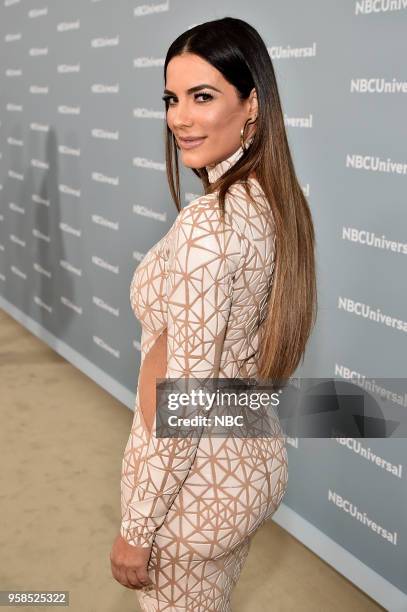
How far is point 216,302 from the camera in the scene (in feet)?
3.52

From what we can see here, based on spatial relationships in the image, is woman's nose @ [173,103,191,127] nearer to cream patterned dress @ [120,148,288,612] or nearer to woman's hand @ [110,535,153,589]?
cream patterned dress @ [120,148,288,612]

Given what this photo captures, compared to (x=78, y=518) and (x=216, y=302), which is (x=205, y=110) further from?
(x=78, y=518)

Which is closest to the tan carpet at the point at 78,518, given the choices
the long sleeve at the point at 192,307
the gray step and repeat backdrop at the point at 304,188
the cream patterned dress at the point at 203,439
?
the gray step and repeat backdrop at the point at 304,188

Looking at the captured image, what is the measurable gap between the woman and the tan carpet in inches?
48.6

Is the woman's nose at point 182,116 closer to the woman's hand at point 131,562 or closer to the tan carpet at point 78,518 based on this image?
the woman's hand at point 131,562

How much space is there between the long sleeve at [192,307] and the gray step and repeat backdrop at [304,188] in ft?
3.75

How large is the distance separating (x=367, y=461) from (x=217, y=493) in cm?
126

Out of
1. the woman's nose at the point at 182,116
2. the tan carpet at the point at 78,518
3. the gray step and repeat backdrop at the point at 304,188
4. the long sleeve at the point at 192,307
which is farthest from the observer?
the tan carpet at the point at 78,518

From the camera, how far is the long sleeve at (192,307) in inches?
41.7

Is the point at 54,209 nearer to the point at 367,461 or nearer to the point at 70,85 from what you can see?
the point at 70,85

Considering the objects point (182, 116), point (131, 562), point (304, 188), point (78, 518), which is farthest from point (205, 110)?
point (78, 518)

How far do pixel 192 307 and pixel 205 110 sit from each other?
1.11 ft

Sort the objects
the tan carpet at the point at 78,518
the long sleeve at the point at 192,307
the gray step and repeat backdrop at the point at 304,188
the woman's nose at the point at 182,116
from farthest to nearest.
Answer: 1. the tan carpet at the point at 78,518
2. the gray step and repeat backdrop at the point at 304,188
3. the woman's nose at the point at 182,116
4. the long sleeve at the point at 192,307

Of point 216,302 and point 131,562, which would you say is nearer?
point 216,302
